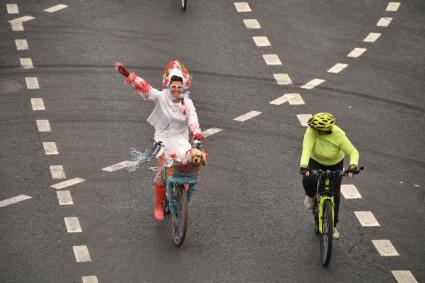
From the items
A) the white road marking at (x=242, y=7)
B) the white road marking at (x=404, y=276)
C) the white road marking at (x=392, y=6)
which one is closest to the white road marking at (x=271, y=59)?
the white road marking at (x=242, y=7)

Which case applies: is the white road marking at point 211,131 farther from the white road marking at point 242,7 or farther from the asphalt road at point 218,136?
the white road marking at point 242,7

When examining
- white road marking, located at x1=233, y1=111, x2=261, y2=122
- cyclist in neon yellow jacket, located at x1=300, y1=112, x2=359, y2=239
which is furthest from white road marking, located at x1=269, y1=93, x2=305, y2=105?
cyclist in neon yellow jacket, located at x1=300, y1=112, x2=359, y2=239

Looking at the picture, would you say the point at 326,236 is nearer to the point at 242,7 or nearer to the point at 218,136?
the point at 218,136

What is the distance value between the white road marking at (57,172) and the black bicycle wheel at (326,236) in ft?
12.9

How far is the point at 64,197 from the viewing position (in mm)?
16844

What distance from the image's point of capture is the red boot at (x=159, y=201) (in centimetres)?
1620

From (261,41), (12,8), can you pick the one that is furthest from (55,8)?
(261,41)

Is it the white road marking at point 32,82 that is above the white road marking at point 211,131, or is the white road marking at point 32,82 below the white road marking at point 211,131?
above

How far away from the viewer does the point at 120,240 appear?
15836 millimetres

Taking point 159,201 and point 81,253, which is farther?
point 159,201

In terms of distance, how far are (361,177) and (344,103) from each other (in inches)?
103

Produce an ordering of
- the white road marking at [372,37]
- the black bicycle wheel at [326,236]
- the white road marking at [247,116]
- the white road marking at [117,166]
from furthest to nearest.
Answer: the white road marking at [372,37] < the white road marking at [247,116] < the white road marking at [117,166] < the black bicycle wheel at [326,236]

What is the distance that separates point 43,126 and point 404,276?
6.31 meters

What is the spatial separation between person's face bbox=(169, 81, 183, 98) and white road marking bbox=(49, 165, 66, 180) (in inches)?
100
